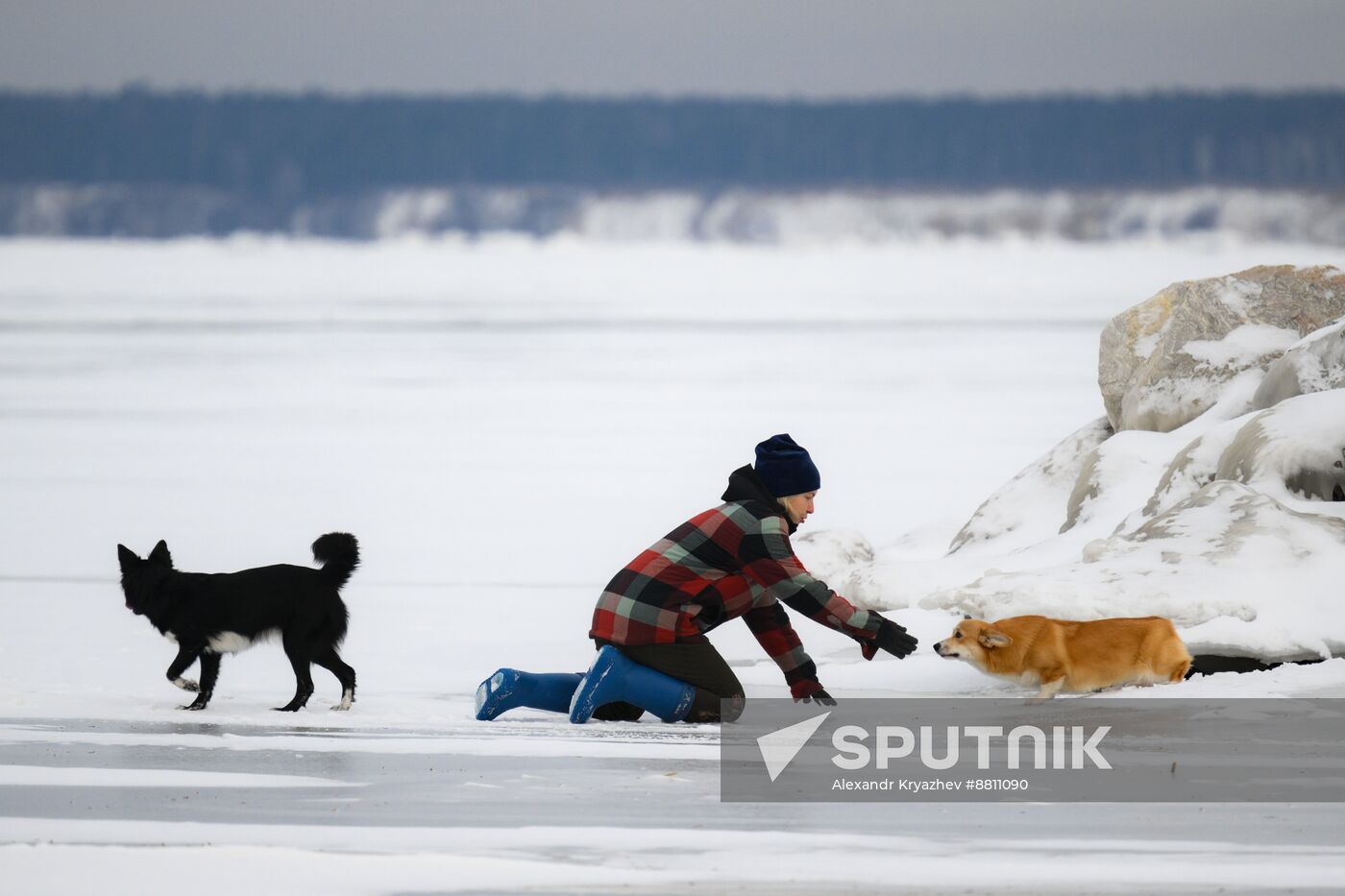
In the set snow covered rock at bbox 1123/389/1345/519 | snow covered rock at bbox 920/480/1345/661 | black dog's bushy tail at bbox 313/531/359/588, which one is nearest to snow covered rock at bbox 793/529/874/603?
snow covered rock at bbox 1123/389/1345/519

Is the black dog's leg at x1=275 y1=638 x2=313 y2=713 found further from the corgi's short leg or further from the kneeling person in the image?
the corgi's short leg

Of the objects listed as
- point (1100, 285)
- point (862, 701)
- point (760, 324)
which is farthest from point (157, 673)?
point (1100, 285)

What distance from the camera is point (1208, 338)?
9.49 m

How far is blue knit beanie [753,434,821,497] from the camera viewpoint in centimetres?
563

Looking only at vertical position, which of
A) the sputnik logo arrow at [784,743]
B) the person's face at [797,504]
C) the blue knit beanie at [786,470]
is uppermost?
the blue knit beanie at [786,470]

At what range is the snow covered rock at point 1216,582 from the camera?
6.28m

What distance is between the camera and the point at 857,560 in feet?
30.0

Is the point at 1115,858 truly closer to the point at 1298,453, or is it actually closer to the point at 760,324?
the point at 1298,453

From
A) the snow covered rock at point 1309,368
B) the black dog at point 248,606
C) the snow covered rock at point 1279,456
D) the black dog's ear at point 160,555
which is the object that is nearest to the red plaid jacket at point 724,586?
the black dog at point 248,606

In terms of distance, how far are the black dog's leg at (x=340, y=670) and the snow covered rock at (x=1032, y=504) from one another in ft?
13.0

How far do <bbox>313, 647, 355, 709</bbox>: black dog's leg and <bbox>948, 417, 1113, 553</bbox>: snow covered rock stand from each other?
3949 mm

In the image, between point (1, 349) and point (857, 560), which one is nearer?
point (857, 560)

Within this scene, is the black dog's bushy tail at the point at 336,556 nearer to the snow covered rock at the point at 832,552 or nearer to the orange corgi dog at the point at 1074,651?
the orange corgi dog at the point at 1074,651

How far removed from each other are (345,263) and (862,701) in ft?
220
